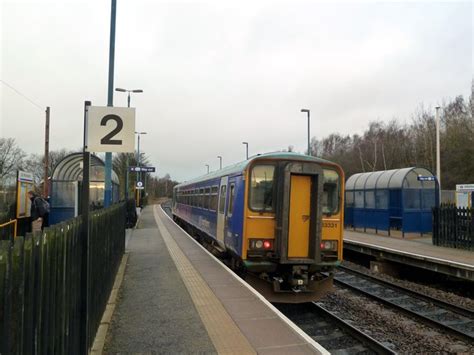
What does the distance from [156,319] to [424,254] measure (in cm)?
916

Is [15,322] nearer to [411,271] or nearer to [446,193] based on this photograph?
[411,271]

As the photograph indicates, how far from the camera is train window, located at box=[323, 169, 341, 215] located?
29.1 ft

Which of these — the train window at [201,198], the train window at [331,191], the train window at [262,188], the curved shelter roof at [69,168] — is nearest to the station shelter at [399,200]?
the train window at [201,198]

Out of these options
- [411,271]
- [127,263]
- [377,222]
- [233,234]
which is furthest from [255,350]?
[377,222]

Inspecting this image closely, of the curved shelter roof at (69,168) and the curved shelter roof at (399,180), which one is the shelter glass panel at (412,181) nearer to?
the curved shelter roof at (399,180)

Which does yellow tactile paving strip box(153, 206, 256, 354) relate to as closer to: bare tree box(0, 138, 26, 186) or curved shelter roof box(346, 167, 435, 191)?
curved shelter roof box(346, 167, 435, 191)

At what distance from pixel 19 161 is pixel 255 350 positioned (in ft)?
193

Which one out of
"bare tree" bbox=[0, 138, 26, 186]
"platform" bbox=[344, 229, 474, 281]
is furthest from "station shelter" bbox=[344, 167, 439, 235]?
"bare tree" bbox=[0, 138, 26, 186]

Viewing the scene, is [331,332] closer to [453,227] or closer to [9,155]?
[453,227]

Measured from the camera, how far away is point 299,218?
8352mm

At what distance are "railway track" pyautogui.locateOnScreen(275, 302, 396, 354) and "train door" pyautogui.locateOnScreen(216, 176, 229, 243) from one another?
2.57m

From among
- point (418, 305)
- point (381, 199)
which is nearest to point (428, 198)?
point (381, 199)

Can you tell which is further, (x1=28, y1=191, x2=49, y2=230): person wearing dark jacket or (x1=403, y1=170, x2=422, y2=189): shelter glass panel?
(x1=403, y1=170, x2=422, y2=189): shelter glass panel

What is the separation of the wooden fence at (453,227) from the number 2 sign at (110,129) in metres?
12.5
